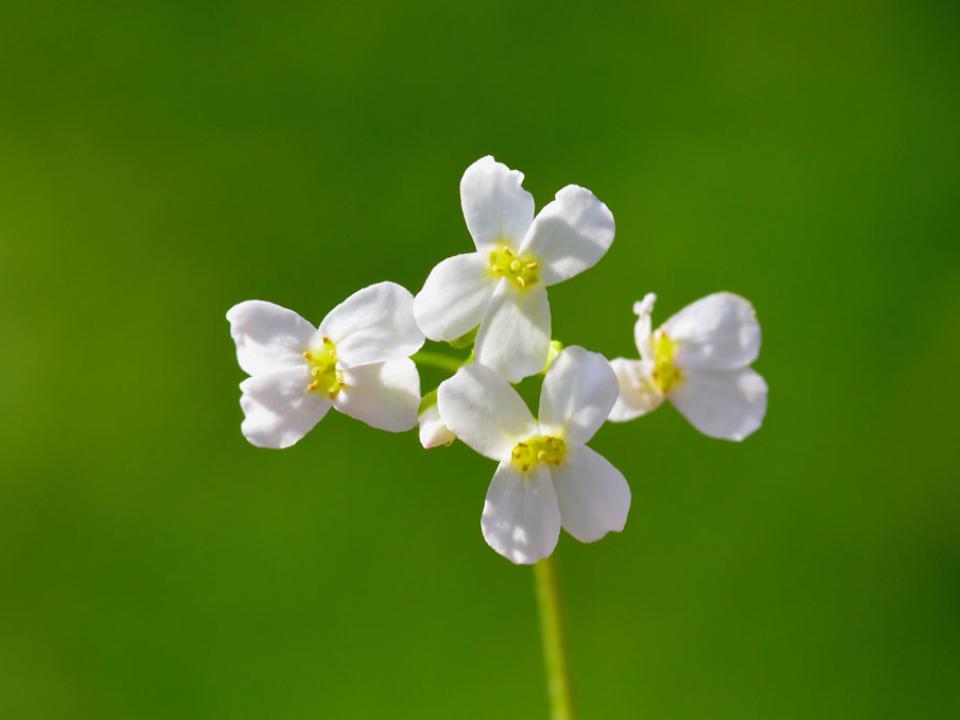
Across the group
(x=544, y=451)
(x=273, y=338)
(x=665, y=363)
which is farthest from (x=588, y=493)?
(x=273, y=338)

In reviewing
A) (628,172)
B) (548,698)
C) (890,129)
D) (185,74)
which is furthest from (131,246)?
(890,129)

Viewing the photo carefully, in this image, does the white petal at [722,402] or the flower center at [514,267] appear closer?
the flower center at [514,267]

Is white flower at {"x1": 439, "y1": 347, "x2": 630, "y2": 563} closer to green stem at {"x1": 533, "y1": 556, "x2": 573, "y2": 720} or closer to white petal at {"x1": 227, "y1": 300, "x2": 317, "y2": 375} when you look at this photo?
green stem at {"x1": 533, "y1": 556, "x2": 573, "y2": 720}

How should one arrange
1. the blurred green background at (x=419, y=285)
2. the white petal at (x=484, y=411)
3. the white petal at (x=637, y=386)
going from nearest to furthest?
the white petal at (x=484, y=411) → the white petal at (x=637, y=386) → the blurred green background at (x=419, y=285)

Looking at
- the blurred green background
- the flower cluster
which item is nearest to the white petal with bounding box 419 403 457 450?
the flower cluster

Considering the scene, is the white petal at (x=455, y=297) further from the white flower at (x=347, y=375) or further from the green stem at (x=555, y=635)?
the green stem at (x=555, y=635)

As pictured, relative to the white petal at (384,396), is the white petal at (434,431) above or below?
below

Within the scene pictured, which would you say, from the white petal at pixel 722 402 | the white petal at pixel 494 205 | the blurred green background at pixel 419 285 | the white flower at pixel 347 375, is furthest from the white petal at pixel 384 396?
the blurred green background at pixel 419 285
